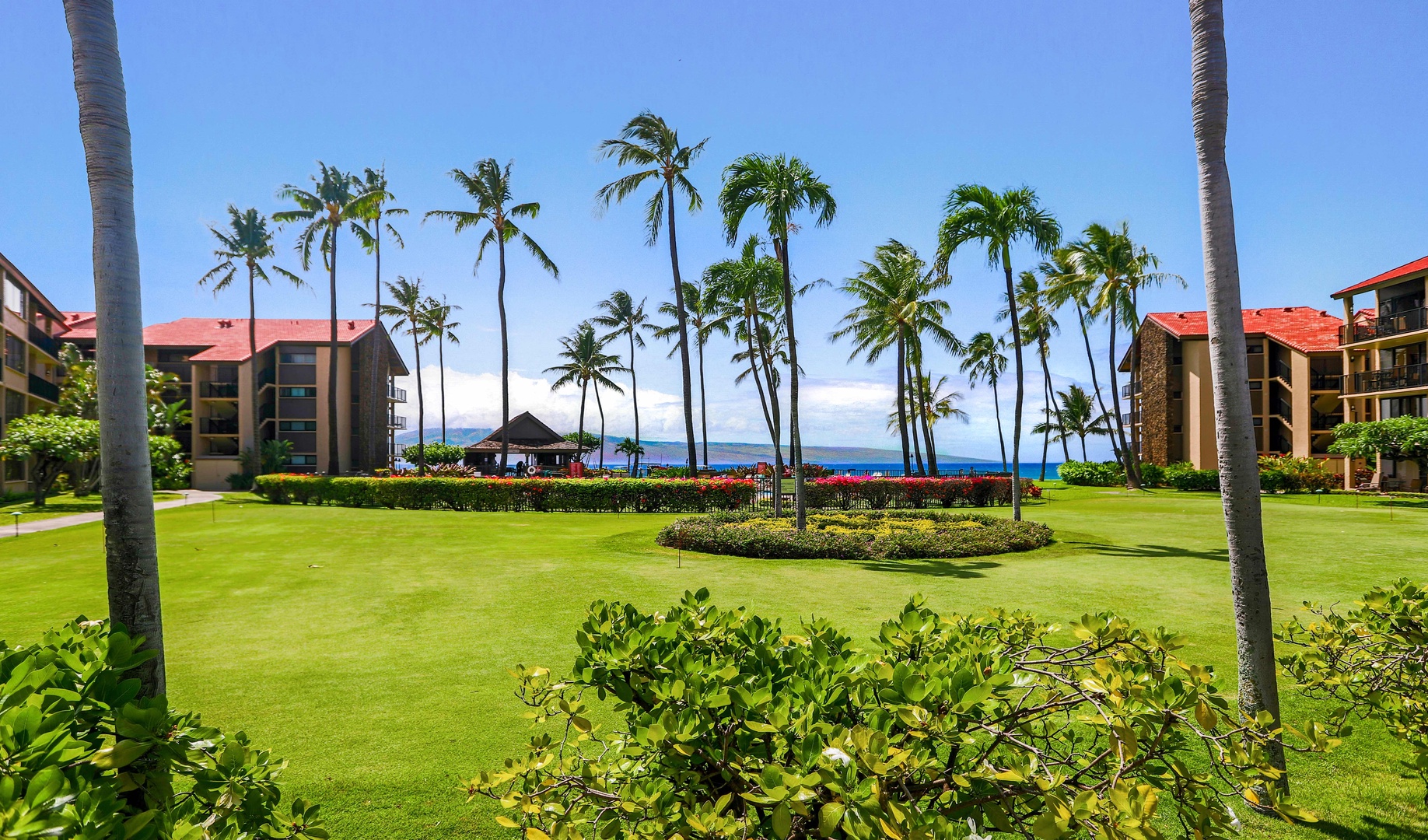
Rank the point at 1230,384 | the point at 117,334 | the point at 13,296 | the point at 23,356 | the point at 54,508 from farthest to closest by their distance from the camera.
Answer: the point at 23,356 < the point at 13,296 < the point at 54,508 < the point at 1230,384 < the point at 117,334

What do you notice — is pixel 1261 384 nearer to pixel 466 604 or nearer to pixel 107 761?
pixel 466 604

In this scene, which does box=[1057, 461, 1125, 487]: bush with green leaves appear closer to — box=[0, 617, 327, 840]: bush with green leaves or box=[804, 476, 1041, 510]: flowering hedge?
box=[804, 476, 1041, 510]: flowering hedge

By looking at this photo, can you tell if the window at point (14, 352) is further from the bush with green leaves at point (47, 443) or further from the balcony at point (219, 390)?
the balcony at point (219, 390)

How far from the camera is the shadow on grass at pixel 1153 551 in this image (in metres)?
13.6

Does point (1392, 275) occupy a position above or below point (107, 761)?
above

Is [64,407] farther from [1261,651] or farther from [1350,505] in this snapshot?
[1350,505]

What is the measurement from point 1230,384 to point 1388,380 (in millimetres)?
42954

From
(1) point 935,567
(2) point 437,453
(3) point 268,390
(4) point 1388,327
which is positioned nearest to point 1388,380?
(4) point 1388,327

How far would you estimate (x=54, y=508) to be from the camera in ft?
86.0

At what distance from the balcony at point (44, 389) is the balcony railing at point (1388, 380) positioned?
67.5m

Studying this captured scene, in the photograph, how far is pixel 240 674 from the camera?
266 inches

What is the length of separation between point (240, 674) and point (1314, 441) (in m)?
51.4

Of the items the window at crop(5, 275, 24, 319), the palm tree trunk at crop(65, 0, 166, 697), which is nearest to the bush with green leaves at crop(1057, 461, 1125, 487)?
the palm tree trunk at crop(65, 0, 166, 697)

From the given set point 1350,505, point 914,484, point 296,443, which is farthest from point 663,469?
point 1350,505
